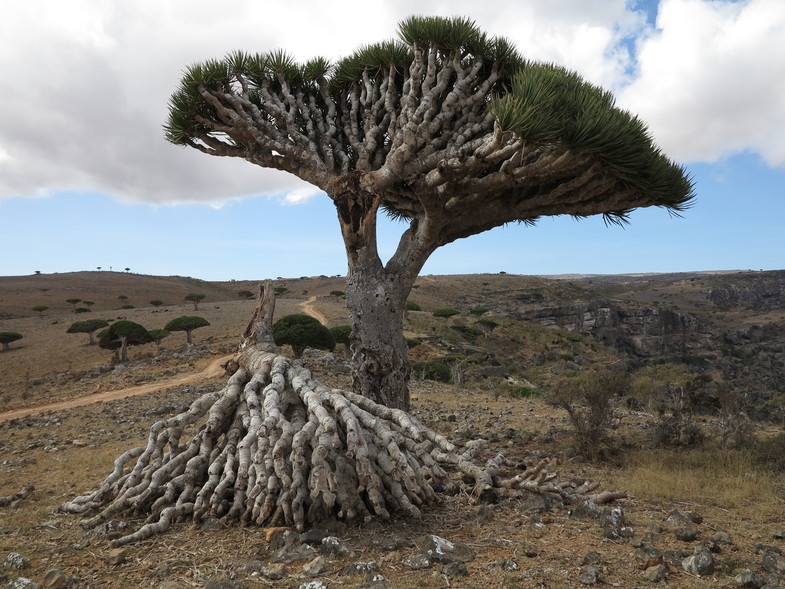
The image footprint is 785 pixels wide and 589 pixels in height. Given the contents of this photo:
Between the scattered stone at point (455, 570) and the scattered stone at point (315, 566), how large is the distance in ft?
3.16

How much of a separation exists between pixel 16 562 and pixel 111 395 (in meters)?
17.3

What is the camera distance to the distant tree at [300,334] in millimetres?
25031

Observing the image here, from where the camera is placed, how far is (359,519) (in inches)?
198

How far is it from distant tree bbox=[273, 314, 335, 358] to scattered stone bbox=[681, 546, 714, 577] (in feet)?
71.0

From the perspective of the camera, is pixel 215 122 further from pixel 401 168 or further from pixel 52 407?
pixel 52 407

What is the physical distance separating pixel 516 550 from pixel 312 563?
1697 mm

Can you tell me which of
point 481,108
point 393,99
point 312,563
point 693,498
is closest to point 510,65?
point 481,108

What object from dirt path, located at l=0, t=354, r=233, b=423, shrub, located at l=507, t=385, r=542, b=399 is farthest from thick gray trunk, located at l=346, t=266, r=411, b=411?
dirt path, located at l=0, t=354, r=233, b=423

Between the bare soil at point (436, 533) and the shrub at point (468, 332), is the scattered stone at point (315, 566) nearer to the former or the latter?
the bare soil at point (436, 533)

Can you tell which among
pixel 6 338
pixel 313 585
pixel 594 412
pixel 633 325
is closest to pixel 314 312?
pixel 6 338

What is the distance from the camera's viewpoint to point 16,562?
15.1 feet

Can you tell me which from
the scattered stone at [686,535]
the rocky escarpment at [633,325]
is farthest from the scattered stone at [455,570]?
the rocky escarpment at [633,325]

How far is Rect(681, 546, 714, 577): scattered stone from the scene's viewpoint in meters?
3.97

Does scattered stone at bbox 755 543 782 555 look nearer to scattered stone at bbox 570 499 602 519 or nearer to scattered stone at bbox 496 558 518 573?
scattered stone at bbox 570 499 602 519
